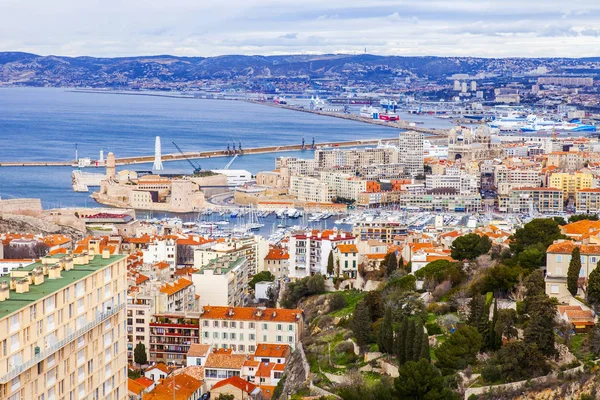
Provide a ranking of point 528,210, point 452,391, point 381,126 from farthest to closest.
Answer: point 381,126 < point 528,210 < point 452,391

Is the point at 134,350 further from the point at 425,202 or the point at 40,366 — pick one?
the point at 425,202

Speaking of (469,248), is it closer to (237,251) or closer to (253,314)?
(253,314)

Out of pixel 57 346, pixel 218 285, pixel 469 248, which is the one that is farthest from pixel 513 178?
pixel 57 346

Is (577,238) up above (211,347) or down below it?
above

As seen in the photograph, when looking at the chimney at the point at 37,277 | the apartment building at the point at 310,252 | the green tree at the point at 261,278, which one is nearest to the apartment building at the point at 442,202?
the apartment building at the point at 310,252

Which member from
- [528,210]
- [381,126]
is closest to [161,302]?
[528,210]

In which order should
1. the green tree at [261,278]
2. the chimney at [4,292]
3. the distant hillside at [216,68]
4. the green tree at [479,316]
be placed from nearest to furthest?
the chimney at [4,292] < the green tree at [479,316] < the green tree at [261,278] < the distant hillside at [216,68]

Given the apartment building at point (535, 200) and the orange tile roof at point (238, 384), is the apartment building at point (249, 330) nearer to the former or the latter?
the orange tile roof at point (238, 384)
